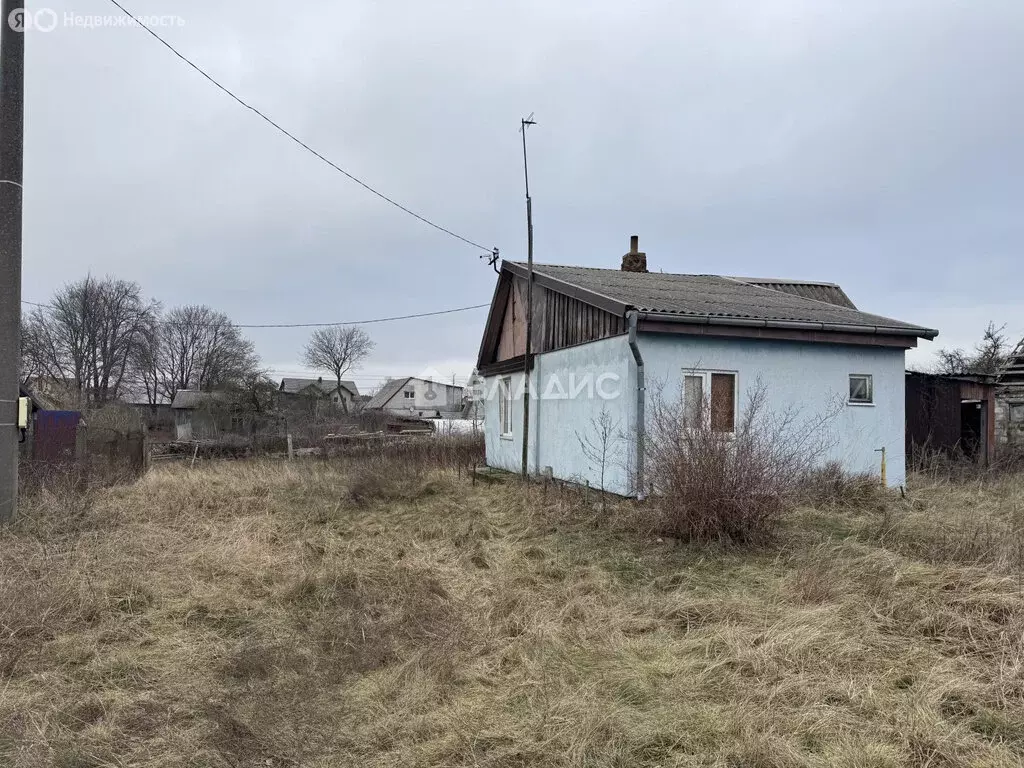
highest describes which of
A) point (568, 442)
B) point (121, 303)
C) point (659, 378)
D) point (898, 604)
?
point (121, 303)

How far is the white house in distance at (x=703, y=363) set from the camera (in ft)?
29.4

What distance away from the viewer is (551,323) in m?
12.2

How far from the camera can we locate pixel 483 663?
13.7 ft

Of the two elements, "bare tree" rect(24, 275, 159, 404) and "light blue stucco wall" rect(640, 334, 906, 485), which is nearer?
"light blue stucco wall" rect(640, 334, 906, 485)

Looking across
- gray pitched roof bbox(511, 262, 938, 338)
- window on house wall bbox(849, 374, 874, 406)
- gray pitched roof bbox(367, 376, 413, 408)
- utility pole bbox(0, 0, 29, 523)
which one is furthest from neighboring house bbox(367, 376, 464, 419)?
utility pole bbox(0, 0, 29, 523)

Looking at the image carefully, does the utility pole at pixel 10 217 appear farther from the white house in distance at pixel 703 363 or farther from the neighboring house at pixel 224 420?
the neighboring house at pixel 224 420

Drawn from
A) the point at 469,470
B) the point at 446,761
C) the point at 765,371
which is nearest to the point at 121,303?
the point at 469,470

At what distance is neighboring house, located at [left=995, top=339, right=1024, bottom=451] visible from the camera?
44.6ft

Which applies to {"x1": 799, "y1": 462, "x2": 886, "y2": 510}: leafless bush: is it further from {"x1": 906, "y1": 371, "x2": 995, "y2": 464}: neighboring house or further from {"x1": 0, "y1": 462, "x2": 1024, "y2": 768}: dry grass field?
{"x1": 906, "y1": 371, "x2": 995, "y2": 464}: neighboring house

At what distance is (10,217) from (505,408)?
9.70 m

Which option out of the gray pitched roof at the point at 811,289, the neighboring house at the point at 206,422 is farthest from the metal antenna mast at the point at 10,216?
the neighboring house at the point at 206,422

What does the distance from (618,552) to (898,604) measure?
2845 mm

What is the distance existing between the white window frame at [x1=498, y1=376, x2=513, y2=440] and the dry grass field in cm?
630

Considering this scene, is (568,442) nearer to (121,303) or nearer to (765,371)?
(765,371)
